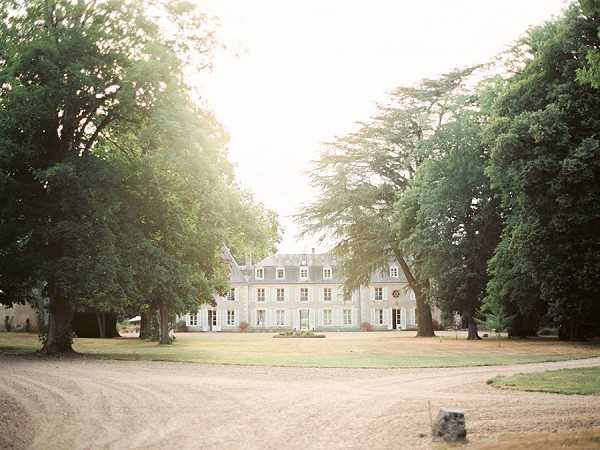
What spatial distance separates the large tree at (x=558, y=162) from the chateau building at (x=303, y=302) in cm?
4235

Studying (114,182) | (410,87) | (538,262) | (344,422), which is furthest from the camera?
(410,87)

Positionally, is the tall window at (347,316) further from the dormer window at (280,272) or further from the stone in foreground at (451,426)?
the stone in foreground at (451,426)

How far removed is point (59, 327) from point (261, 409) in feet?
54.1

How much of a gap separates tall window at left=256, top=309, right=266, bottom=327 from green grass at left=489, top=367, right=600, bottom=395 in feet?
179

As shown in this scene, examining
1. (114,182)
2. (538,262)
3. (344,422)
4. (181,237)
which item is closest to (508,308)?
(538,262)

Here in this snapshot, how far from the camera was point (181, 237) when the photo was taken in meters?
25.6

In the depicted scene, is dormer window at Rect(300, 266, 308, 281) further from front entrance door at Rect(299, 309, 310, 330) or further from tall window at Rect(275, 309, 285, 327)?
tall window at Rect(275, 309, 285, 327)

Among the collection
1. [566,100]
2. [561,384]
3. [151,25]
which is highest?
[151,25]

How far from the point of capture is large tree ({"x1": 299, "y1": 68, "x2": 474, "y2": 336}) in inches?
1674

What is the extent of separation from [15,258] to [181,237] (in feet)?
19.7

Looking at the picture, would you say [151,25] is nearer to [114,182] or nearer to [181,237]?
[114,182]

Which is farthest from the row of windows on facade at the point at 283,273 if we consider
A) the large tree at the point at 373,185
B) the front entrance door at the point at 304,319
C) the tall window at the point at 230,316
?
the large tree at the point at 373,185

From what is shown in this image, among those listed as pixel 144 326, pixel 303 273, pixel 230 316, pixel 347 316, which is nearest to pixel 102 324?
pixel 144 326

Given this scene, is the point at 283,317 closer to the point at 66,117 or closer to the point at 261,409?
the point at 66,117
